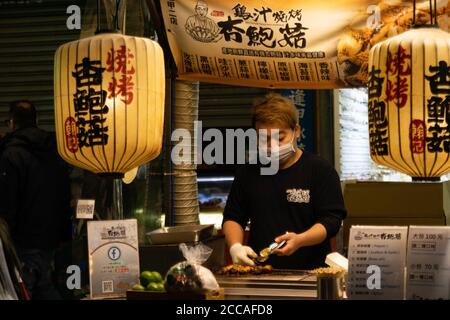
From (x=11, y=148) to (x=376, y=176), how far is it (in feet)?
15.1

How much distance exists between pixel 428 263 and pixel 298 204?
1989mm

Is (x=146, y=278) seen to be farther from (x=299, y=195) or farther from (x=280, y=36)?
(x=280, y=36)

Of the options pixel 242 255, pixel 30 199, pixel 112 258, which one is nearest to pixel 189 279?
pixel 112 258

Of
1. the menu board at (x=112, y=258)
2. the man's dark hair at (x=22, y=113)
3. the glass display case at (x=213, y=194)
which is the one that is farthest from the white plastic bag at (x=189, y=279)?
the glass display case at (x=213, y=194)

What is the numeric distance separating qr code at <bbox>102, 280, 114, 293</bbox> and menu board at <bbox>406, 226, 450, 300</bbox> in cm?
172

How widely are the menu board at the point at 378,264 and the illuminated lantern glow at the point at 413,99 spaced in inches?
39.1

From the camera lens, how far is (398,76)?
478 centimetres

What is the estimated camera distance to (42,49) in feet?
33.8

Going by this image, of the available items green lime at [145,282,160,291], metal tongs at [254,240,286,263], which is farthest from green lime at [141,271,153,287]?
metal tongs at [254,240,286,263]

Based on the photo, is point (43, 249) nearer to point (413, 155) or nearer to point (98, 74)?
point (98, 74)

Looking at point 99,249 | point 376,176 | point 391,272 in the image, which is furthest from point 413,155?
point 376,176

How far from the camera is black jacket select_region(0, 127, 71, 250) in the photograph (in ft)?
24.4

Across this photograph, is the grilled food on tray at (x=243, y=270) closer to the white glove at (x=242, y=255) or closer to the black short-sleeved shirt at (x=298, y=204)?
the white glove at (x=242, y=255)

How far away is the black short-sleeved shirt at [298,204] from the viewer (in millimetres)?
5852
